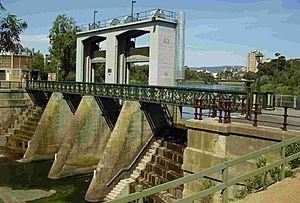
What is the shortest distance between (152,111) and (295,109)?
841 cm

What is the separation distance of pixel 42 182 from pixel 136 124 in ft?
22.9

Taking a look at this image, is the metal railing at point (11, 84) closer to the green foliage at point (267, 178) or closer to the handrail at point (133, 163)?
the handrail at point (133, 163)

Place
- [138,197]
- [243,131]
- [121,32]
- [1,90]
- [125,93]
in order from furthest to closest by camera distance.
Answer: [1,90], [121,32], [125,93], [243,131], [138,197]

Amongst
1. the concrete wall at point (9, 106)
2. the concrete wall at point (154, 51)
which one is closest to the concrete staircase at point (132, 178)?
the concrete wall at point (154, 51)

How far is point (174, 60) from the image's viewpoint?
25703 millimetres

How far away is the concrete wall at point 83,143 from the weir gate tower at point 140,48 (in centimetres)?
458

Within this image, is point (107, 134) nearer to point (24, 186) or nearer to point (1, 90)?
point (24, 186)

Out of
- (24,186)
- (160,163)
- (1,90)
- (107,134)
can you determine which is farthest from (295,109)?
(1,90)

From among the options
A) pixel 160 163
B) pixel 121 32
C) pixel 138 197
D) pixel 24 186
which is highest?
pixel 121 32

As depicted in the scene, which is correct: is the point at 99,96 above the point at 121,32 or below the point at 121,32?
below

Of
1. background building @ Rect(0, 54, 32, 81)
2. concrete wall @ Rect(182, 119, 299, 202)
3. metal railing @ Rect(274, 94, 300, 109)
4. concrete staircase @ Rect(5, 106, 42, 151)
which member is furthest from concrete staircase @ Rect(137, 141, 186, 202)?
background building @ Rect(0, 54, 32, 81)

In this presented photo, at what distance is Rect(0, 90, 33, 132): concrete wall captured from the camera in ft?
111

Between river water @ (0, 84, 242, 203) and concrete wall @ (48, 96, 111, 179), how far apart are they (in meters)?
0.76

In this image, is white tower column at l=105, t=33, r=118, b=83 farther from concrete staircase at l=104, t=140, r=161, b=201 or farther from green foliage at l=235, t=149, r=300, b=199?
green foliage at l=235, t=149, r=300, b=199
